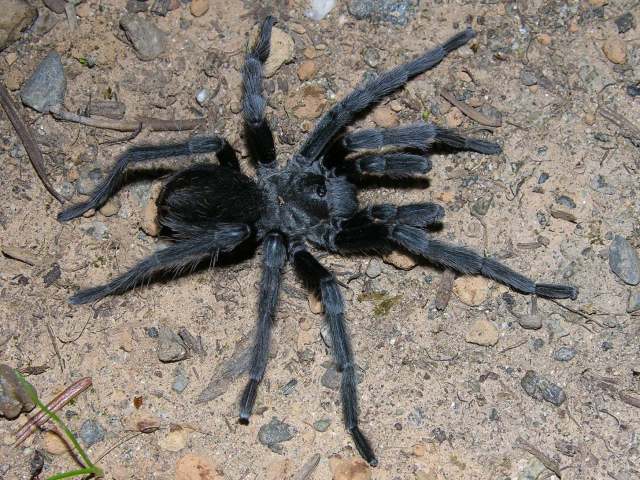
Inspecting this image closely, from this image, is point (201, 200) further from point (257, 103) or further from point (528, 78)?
point (528, 78)

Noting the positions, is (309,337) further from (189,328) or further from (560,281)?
(560,281)

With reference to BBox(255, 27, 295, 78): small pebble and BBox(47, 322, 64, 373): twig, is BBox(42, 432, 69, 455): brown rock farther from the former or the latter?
BBox(255, 27, 295, 78): small pebble

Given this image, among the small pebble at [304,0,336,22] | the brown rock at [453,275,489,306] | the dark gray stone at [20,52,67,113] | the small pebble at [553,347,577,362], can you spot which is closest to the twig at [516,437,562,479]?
the small pebble at [553,347,577,362]

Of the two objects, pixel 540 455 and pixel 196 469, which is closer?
pixel 540 455

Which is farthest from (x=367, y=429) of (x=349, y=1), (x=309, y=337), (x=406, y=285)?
(x=349, y=1)

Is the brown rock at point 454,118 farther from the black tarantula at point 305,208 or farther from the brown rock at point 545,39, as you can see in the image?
the brown rock at point 545,39

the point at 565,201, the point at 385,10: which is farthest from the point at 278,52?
the point at 565,201

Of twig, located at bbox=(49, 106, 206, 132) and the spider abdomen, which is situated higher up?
twig, located at bbox=(49, 106, 206, 132)

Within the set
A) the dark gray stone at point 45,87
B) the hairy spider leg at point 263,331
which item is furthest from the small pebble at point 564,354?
the dark gray stone at point 45,87
